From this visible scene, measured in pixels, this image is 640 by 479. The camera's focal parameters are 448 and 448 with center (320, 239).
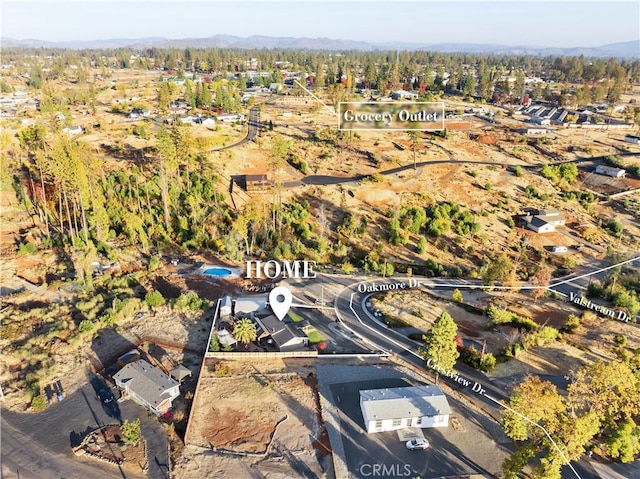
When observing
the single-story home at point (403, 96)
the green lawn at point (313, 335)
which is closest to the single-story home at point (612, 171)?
the single-story home at point (403, 96)

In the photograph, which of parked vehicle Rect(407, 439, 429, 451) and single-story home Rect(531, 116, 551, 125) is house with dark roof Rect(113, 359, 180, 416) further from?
single-story home Rect(531, 116, 551, 125)

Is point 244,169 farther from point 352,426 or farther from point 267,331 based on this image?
point 352,426

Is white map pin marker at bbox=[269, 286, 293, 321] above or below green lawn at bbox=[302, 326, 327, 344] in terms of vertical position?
above

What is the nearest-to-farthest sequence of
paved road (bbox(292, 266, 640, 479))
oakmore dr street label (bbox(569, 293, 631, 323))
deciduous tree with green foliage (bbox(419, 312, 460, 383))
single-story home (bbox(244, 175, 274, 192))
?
paved road (bbox(292, 266, 640, 479))
deciduous tree with green foliage (bbox(419, 312, 460, 383))
oakmore dr street label (bbox(569, 293, 631, 323))
single-story home (bbox(244, 175, 274, 192))

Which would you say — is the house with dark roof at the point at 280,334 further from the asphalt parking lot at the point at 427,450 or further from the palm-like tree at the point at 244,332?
the asphalt parking lot at the point at 427,450

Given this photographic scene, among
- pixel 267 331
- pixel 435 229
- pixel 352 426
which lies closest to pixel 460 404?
pixel 352 426

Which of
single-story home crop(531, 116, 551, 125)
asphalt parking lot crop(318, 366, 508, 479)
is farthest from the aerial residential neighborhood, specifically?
single-story home crop(531, 116, 551, 125)

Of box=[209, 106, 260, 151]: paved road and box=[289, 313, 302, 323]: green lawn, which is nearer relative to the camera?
box=[289, 313, 302, 323]: green lawn
